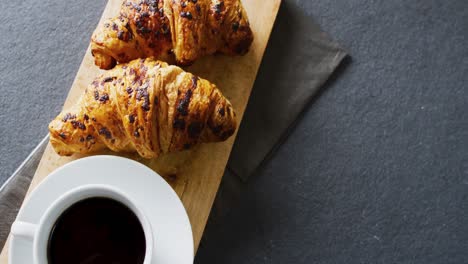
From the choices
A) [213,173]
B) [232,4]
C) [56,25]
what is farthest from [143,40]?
[56,25]

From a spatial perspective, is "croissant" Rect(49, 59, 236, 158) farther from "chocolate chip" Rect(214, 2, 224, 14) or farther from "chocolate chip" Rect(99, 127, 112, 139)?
"chocolate chip" Rect(214, 2, 224, 14)

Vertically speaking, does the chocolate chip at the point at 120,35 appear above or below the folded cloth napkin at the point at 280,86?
above

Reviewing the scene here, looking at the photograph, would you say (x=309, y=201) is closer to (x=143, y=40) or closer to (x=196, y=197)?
(x=196, y=197)

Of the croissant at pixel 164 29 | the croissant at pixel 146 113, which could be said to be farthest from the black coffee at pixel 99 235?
the croissant at pixel 164 29

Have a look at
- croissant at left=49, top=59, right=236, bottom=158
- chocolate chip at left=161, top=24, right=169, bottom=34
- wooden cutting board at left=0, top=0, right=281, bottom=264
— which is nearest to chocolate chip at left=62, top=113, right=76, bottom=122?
croissant at left=49, top=59, right=236, bottom=158

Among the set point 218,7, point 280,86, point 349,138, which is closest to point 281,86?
point 280,86

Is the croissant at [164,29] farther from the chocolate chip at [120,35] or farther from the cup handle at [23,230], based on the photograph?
the cup handle at [23,230]

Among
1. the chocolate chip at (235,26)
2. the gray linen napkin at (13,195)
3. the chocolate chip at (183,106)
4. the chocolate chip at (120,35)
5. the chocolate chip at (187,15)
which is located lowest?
the gray linen napkin at (13,195)
